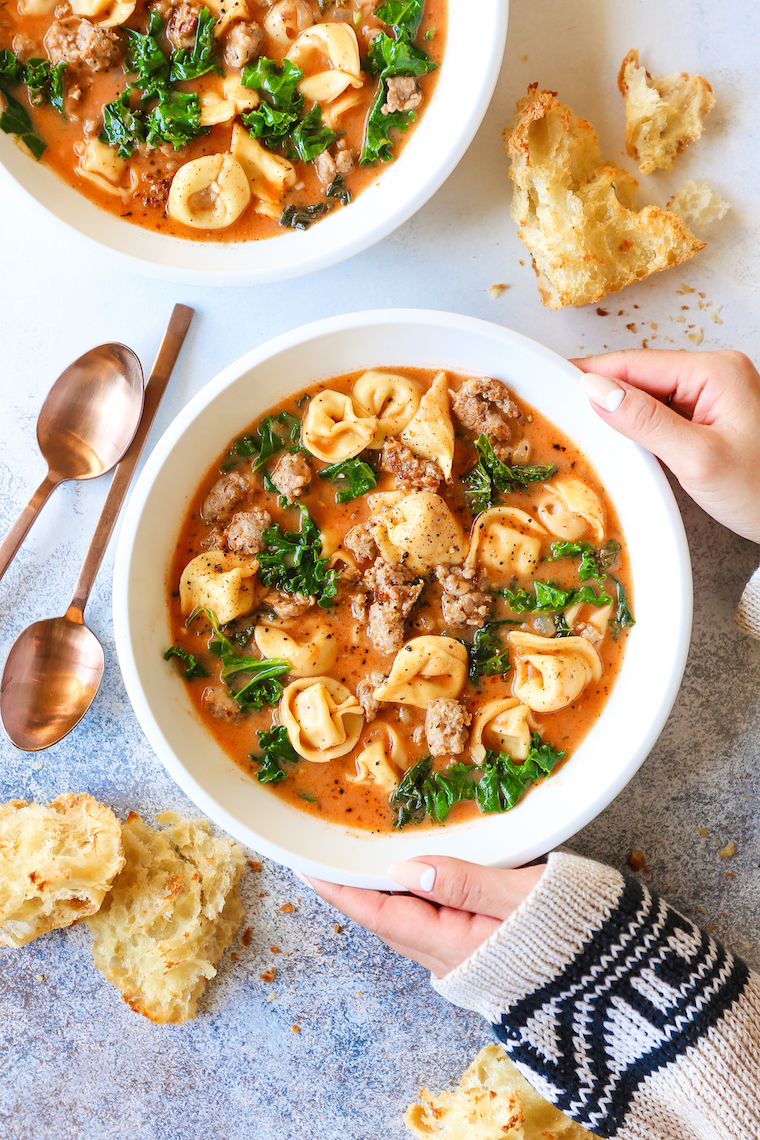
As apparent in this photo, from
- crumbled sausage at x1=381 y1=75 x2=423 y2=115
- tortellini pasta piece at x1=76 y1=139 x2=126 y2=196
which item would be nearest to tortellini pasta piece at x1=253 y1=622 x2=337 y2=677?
tortellini pasta piece at x1=76 y1=139 x2=126 y2=196

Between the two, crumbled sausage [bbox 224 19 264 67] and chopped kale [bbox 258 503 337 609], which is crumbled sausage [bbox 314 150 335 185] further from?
chopped kale [bbox 258 503 337 609]

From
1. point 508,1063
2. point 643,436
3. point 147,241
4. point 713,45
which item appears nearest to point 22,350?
point 147,241

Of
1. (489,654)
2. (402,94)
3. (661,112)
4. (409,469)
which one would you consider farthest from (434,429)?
(661,112)

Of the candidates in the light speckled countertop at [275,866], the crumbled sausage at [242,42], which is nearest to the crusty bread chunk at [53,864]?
the light speckled countertop at [275,866]

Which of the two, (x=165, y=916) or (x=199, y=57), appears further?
(x=165, y=916)

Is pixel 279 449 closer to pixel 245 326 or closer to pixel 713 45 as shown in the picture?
pixel 245 326

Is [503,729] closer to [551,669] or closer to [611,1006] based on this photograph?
[551,669]
